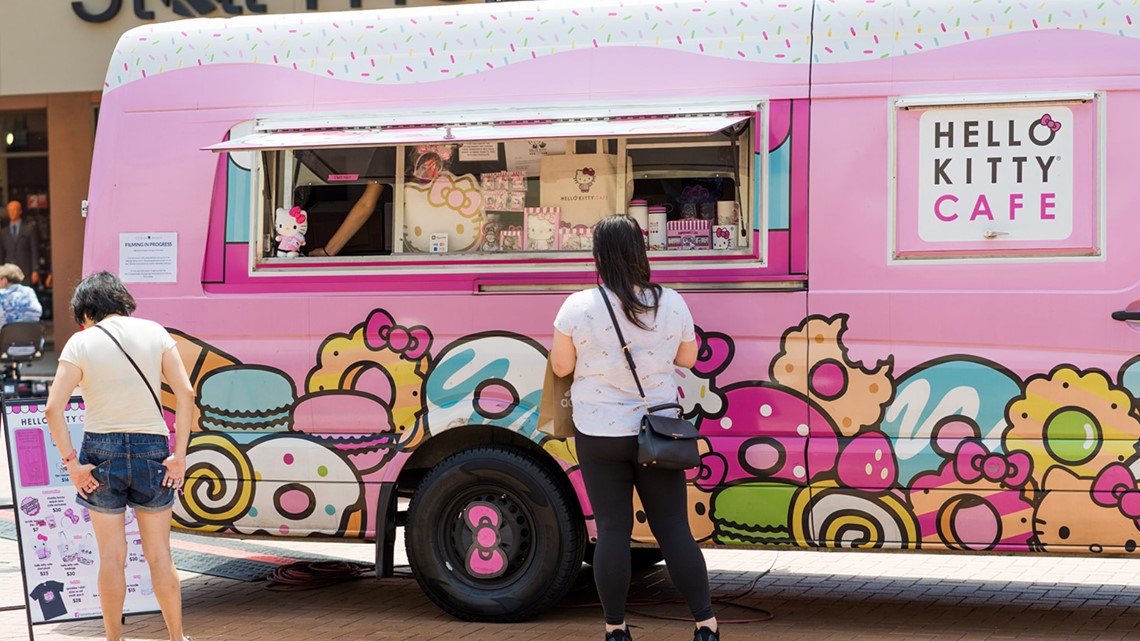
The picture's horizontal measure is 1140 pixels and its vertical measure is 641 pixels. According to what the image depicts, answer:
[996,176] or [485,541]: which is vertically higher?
[996,176]

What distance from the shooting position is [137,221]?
7.03 meters

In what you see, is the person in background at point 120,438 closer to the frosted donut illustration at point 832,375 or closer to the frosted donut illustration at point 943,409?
the frosted donut illustration at point 832,375

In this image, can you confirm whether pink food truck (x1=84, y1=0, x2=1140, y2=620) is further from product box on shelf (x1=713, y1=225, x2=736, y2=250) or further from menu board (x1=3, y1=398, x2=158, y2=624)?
menu board (x1=3, y1=398, x2=158, y2=624)

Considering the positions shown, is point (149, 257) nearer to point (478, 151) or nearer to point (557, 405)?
point (478, 151)

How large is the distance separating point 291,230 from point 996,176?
129 inches

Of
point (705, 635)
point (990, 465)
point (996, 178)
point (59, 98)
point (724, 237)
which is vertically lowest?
point (705, 635)

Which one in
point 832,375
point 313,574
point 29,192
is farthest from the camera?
point 29,192

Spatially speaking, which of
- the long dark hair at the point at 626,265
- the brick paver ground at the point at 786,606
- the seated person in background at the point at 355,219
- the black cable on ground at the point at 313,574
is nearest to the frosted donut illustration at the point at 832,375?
the long dark hair at the point at 626,265

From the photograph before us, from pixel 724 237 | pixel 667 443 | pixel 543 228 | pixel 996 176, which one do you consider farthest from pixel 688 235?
pixel 996 176

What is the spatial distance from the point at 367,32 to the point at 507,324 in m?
1.59

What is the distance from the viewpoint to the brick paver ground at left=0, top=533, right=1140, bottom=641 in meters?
6.56

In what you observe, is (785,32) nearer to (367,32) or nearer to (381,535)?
(367,32)

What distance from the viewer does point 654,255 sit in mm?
6523

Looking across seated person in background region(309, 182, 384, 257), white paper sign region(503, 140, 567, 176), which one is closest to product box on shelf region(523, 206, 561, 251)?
white paper sign region(503, 140, 567, 176)
